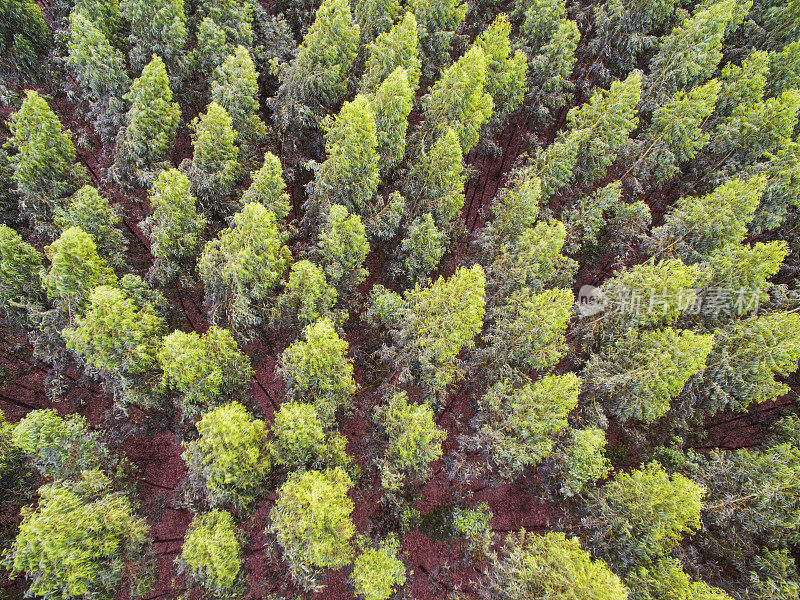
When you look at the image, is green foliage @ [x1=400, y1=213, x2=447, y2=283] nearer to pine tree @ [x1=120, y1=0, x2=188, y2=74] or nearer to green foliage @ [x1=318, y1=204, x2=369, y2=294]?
green foliage @ [x1=318, y1=204, x2=369, y2=294]

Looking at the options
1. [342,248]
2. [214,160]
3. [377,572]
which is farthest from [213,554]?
[214,160]

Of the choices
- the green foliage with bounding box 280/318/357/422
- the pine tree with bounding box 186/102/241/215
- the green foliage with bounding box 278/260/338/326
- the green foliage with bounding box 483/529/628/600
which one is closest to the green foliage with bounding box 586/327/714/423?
the green foliage with bounding box 483/529/628/600

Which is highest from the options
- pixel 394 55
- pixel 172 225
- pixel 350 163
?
pixel 394 55

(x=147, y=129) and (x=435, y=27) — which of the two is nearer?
(x=147, y=129)

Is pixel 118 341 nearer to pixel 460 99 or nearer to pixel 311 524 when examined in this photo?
pixel 311 524

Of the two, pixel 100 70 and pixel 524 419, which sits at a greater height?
pixel 100 70

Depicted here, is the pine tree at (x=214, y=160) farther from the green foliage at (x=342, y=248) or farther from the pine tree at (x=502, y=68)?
the pine tree at (x=502, y=68)

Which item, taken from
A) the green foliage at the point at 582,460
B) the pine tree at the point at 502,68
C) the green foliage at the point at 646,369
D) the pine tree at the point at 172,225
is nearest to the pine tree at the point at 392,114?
the pine tree at the point at 502,68
